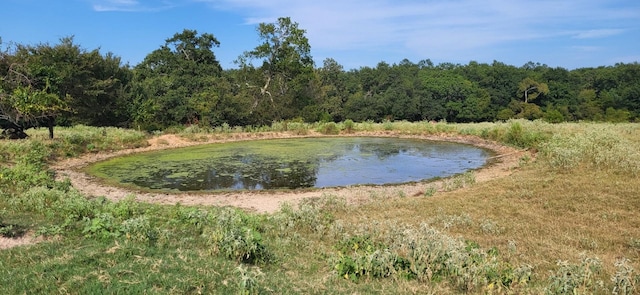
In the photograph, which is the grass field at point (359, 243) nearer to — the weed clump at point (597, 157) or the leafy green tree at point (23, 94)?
the weed clump at point (597, 157)

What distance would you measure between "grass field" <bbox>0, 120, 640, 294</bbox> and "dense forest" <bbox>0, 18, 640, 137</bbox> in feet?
39.1

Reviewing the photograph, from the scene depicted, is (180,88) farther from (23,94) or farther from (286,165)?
(286,165)

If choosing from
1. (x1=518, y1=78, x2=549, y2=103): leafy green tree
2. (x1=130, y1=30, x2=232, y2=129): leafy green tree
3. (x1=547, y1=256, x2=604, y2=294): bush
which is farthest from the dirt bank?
(x1=518, y1=78, x2=549, y2=103): leafy green tree

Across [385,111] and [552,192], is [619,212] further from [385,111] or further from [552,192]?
[385,111]

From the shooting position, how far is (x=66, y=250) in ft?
17.3

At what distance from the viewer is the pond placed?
1444 cm

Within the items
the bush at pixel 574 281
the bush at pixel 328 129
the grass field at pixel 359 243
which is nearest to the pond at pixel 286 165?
the grass field at pixel 359 243

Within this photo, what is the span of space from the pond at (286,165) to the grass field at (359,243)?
364 centimetres

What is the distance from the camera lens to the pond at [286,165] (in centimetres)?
1444

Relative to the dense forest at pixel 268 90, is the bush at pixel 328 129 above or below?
below

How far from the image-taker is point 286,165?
17.9 meters

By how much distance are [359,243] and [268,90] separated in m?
33.0

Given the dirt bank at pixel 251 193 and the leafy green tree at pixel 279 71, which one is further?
the leafy green tree at pixel 279 71

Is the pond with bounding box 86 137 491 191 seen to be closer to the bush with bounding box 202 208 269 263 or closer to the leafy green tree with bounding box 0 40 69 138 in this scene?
the leafy green tree with bounding box 0 40 69 138
